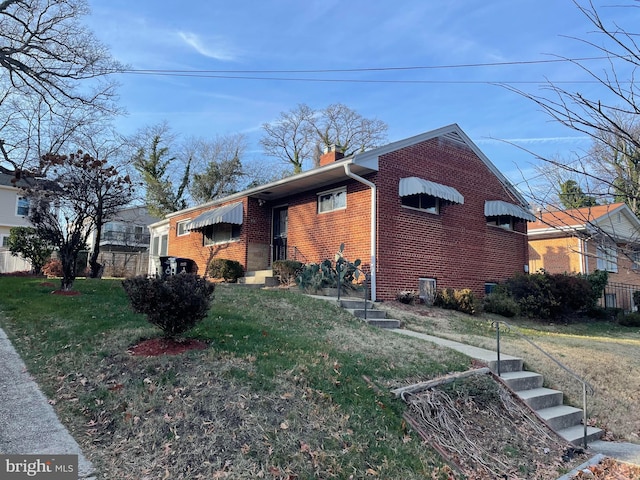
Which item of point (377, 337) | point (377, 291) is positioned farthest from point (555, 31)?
point (377, 291)

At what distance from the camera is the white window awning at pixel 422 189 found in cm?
1295

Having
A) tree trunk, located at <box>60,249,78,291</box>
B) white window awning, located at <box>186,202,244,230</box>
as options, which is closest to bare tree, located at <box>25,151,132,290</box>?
tree trunk, located at <box>60,249,78,291</box>

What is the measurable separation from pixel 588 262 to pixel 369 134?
22821mm

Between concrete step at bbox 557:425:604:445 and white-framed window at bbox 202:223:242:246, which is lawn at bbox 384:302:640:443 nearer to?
concrete step at bbox 557:425:604:445

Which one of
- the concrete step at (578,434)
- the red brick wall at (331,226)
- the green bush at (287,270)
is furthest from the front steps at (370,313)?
the concrete step at (578,434)

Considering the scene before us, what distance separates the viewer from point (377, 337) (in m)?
7.89

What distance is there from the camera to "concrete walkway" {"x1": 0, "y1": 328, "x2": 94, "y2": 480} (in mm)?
3819

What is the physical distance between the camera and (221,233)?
61.7 feet

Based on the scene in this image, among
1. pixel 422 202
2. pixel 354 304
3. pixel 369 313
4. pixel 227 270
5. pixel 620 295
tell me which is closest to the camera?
pixel 369 313

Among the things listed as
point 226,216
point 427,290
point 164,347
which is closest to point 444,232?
point 427,290

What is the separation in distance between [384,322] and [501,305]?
213 inches

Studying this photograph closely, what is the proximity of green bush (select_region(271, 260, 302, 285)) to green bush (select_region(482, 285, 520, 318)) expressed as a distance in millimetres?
5948


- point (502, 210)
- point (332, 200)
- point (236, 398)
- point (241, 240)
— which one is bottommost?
point (236, 398)

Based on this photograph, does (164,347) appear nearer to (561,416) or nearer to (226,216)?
(561,416)
